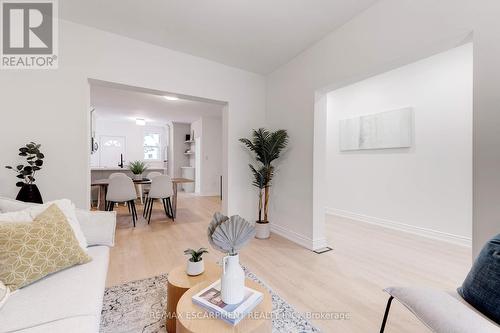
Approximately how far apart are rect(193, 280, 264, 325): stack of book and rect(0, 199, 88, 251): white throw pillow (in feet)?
3.11

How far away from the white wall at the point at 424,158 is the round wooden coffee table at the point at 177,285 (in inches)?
127

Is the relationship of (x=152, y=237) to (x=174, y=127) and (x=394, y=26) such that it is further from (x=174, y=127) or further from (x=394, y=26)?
(x=174, y=127)

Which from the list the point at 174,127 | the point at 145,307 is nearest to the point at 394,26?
the point at 145,307

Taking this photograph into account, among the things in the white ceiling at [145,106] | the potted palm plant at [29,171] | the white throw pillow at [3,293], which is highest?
the white ceiling at [145,106]

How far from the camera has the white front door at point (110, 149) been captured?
7934 mm

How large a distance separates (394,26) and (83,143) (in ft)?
10.8

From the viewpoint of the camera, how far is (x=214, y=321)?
95 centimetres

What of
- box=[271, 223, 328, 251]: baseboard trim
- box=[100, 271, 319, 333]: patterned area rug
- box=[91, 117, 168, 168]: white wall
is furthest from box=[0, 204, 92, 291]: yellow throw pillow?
box=[91, 117, 168, 168]: white wall

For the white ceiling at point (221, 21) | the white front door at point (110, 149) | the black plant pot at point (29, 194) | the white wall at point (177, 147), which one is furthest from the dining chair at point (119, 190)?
the white front door at point (110, 149)

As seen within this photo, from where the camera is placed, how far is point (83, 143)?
2.40m

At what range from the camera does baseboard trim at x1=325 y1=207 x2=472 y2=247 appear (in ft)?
9.28

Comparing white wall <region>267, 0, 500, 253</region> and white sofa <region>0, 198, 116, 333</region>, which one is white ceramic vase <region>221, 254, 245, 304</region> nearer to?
white sofa <region>0, 198, 116, 333</region>

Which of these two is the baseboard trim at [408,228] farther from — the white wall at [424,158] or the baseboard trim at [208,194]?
the baseboard trim at [208,194]

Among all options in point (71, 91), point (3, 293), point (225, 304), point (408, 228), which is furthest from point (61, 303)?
point (408, 228)
